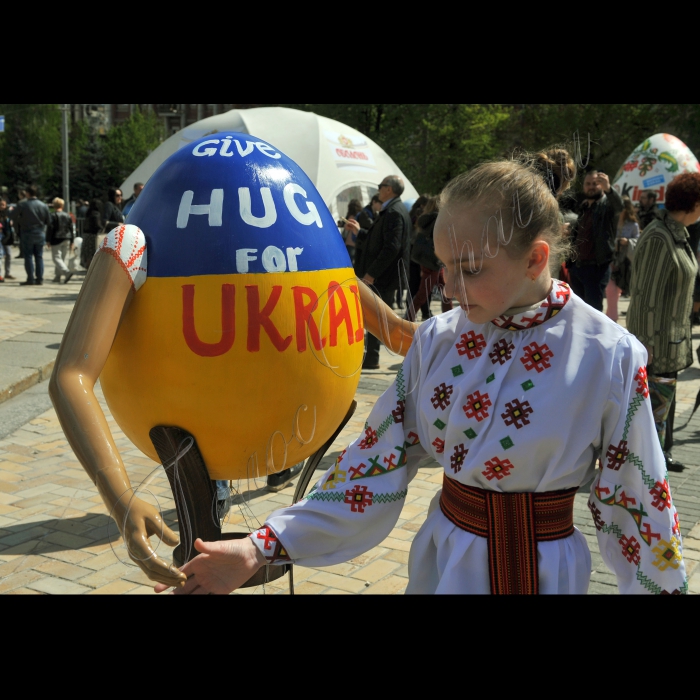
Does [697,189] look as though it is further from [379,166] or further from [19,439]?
[379,166]

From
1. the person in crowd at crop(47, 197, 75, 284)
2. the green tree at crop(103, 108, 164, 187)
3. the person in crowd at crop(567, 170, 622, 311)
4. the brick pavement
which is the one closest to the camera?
the brick pavement

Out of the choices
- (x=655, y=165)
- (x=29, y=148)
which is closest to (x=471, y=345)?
(x=655, y=165)

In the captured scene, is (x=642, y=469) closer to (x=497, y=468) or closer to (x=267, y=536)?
(x=497, y=468)

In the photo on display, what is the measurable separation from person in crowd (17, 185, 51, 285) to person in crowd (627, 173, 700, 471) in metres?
12.5

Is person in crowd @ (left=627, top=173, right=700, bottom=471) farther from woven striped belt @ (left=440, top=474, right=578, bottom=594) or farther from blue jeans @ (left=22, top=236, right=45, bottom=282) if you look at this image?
blue jeans @ (left=22, top=236, right=45, bottom=282)

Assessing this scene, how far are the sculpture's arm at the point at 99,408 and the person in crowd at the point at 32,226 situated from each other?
13.4 meters

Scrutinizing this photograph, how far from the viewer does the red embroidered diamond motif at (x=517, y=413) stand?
1.70 meters

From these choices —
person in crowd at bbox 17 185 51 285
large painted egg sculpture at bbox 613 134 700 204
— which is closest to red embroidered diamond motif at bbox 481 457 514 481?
person in crowd at bbox 17 185 51 285

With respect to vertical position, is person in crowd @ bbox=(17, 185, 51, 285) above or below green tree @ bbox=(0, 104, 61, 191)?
below

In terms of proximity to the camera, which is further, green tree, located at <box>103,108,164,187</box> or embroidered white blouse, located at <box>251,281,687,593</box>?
green tree, located at <box>103,108,164,187</box>

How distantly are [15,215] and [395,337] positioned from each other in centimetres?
1359

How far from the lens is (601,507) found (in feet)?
5.66

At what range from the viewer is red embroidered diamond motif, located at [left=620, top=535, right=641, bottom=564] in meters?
1.68
